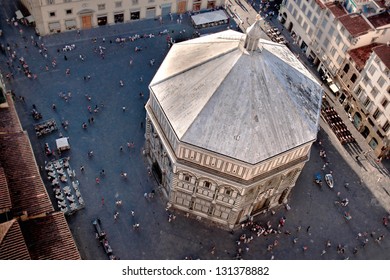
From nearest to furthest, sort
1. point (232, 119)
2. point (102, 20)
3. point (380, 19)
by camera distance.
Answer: point (232, 119)
point (380, 19)
point (102, 20)

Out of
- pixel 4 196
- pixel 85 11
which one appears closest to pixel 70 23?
pixel 85 11

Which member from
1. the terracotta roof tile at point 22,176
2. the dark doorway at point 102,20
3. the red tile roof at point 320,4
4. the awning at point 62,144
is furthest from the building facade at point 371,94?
the terracotta roof tile at point 22,176

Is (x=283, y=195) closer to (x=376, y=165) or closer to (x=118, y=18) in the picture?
(x=376, y=165)

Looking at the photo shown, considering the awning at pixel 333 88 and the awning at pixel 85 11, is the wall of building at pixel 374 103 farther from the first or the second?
the awning at pixel 85 11

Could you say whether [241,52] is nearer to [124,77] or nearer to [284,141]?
[284,141]

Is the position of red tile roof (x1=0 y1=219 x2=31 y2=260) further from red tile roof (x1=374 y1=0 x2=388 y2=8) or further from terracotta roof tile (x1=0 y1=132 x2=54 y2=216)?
red tile roof (x1=374 y1=0 x2=388 y2=8)

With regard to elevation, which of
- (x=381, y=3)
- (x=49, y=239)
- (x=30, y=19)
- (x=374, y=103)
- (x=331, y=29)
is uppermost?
(x=30, y=19)
